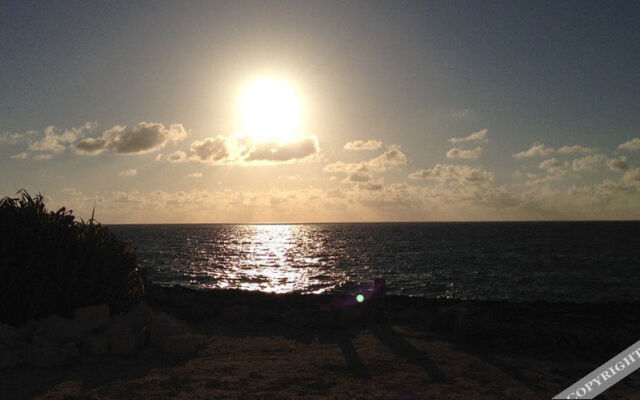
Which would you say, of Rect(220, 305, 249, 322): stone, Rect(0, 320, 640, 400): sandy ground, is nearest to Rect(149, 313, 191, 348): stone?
Rect(0, 320, 640, 400): sandy ground

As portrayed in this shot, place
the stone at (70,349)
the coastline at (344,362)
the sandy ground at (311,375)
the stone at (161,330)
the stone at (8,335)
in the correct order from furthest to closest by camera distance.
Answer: the stone at (161,330)
the stone at (70,349)
the stone at (8,335)
the coastline at (344,362)
the sandy ground at (311,375)

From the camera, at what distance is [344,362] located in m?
9.97

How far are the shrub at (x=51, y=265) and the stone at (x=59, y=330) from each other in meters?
0.97

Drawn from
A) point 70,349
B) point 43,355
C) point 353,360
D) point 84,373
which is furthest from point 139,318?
point 353,360

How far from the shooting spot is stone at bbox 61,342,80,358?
391 inches

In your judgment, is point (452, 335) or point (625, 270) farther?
point (625, 270)

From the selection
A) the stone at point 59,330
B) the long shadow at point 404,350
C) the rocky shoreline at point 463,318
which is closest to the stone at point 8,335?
the stone at point 59,330

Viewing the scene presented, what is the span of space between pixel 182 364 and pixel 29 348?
126 inches

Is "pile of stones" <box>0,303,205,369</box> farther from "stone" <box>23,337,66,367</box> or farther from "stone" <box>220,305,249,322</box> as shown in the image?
"stone" <box>220,305,249,322</box>

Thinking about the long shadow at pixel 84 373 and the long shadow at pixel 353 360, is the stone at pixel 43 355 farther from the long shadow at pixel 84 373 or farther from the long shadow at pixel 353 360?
the long shadow at pixel 353 360

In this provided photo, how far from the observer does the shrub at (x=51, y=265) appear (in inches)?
433

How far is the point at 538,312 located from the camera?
18547mm

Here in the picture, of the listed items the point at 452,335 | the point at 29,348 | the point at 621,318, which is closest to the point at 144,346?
the point at 29,348

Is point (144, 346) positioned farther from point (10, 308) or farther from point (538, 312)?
point (538, 312)
